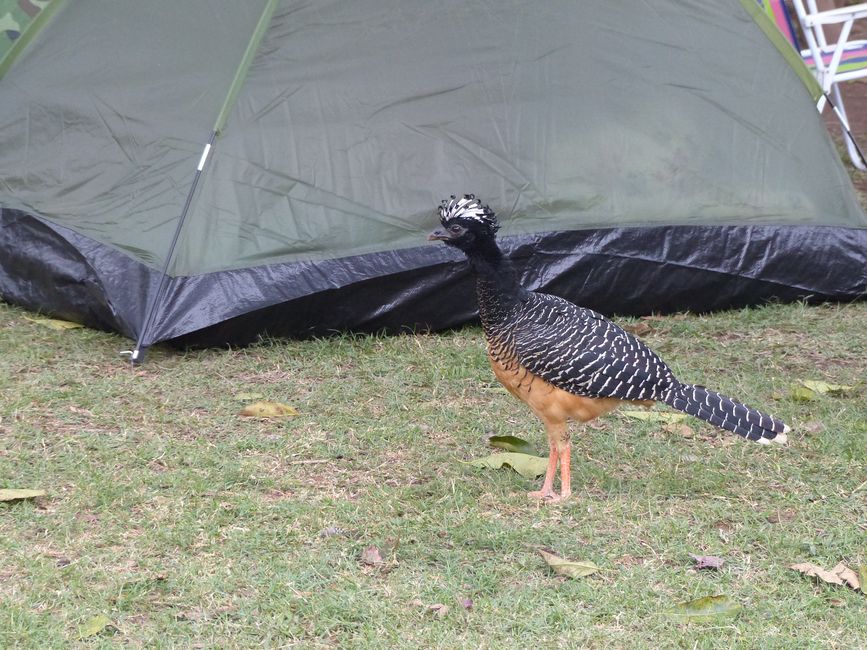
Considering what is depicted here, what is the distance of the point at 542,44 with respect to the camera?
226 inches

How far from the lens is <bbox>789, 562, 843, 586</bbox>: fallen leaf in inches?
134

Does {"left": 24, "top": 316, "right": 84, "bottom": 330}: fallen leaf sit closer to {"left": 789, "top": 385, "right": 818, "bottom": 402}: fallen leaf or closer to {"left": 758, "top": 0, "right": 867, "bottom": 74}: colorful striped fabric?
{"left": 789, "top": 385, "right": 818, "bottom": 402}: fallen leaf

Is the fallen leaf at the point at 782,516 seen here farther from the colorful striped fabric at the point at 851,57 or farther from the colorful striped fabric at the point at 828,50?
the colorful striped fabric at the point at 851,57

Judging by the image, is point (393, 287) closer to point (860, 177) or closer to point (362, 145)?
point (362, 145)

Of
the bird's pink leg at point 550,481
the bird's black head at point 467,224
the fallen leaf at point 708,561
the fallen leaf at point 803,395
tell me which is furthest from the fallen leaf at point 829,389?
the bird's black head at point 467,224

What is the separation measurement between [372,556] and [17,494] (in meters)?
A: 1.28

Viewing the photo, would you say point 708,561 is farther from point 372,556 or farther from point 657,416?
point 657,416

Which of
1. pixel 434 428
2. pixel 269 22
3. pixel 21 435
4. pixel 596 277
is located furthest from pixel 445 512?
pixel 269 22

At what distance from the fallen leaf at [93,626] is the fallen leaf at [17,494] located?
85 cm

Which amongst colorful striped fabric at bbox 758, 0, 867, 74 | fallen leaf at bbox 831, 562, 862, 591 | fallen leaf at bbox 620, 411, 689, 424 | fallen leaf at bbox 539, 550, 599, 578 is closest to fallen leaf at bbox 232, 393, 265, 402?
fallen leaf at bbox 620, 411, 689, 424

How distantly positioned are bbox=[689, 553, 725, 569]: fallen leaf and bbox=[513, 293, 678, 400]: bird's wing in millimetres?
591

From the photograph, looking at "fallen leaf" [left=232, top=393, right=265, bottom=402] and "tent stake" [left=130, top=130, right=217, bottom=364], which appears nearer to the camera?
"fallen leaf" [left=232, top=393, right=265, bottom=402]

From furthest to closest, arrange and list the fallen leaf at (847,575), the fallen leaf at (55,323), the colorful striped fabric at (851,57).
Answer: the colorful striped fabric at (851,57) < the fallen leaf at (55,323) < the fallen leaf at (847,575)

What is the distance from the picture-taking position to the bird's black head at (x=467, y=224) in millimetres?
3932
